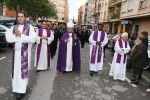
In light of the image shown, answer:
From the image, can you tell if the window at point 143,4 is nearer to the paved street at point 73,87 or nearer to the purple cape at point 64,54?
the paved street at point 73,87

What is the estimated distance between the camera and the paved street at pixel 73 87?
510cm

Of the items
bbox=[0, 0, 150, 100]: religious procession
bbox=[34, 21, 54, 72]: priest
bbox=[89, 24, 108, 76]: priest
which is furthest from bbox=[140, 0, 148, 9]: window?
bbox=[34, 21, 54, 72]: priest

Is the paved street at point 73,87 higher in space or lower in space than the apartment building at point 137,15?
lower

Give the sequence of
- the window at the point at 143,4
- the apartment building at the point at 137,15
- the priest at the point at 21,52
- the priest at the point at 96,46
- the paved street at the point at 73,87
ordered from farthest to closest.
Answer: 1. the window at the point at 143,4
2. the apartment building at the point at 137,15
3. the priest at the point at 96,46
4. the paved street at the point at 73,87
5. the priest at the point at 21,52

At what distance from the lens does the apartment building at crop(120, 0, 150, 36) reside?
2144 cm

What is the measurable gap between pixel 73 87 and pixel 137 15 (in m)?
19.1

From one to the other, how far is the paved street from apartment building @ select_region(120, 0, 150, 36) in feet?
49.1

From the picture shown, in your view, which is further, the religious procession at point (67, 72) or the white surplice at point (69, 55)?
the white surplice at point (69, 55)

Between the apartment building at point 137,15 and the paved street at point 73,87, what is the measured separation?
15.0 meters

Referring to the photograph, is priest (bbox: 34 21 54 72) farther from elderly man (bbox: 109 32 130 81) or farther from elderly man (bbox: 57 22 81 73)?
elderly man (bbox: 109 32 130 81)

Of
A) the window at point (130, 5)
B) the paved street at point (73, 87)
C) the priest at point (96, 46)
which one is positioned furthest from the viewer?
the window at point (130, 5)

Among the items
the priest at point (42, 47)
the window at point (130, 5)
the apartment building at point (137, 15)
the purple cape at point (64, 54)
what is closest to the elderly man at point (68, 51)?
the purple cape at point (64, 54)

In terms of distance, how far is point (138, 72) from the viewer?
21.9ft

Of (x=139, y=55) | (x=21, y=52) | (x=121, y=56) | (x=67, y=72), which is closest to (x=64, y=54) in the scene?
(x=67, y=72)
